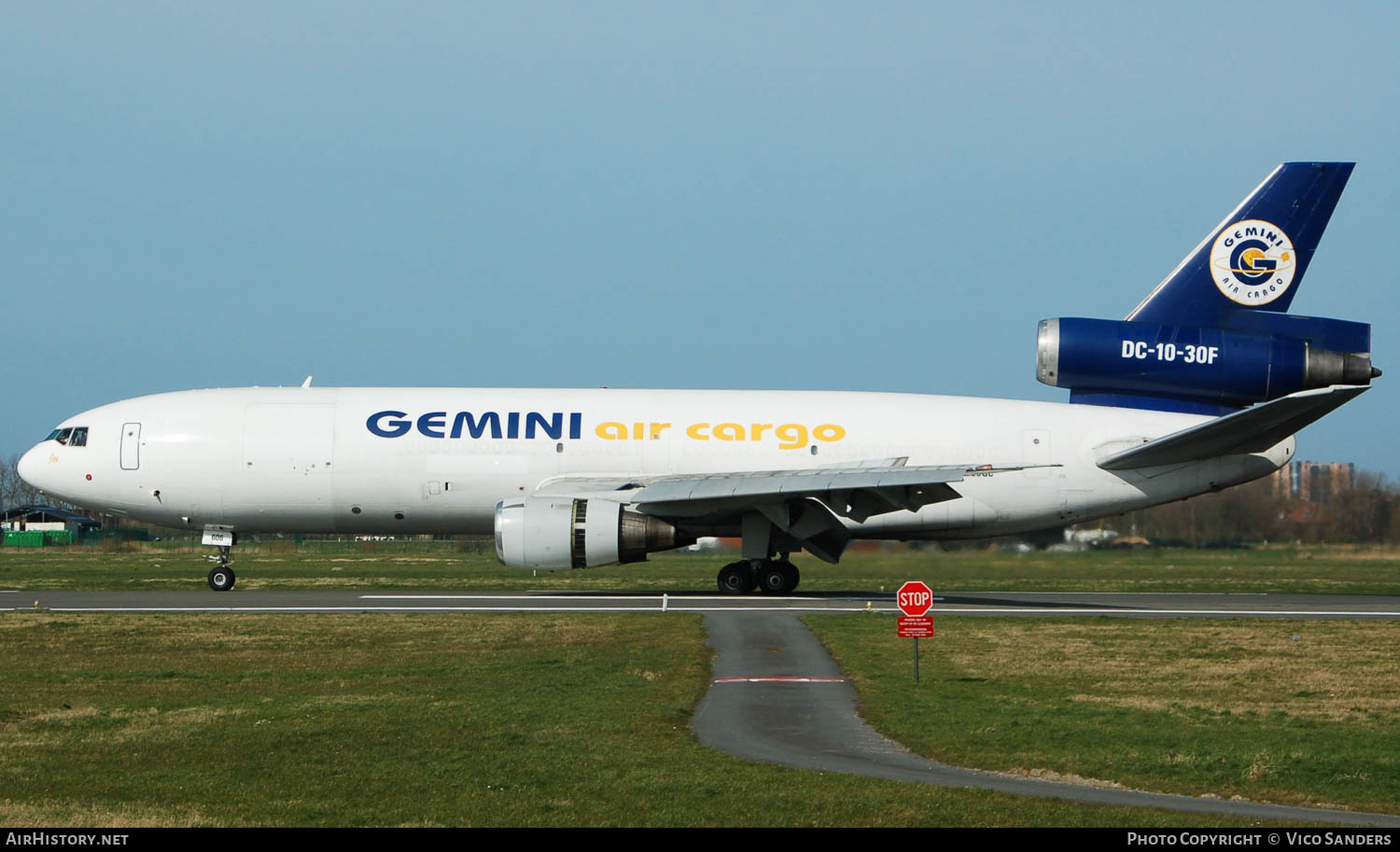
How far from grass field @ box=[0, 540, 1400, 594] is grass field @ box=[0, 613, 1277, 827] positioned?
13740 mm

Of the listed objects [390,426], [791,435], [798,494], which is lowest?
[798,494]

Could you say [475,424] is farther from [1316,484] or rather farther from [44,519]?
[44,519]

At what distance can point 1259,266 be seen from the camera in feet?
97.7

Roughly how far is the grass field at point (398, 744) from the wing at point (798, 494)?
6857 millimetres

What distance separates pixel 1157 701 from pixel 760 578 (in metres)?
15.3

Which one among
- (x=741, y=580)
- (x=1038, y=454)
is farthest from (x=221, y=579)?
(x=1038, y=454)

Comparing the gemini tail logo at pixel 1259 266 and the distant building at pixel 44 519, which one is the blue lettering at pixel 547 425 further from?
the distant building at pixel 44 519

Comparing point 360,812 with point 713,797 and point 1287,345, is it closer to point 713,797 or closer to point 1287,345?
point 713,797

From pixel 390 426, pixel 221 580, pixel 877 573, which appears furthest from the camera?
pixel 877 573

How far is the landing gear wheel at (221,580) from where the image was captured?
31031 millimetres

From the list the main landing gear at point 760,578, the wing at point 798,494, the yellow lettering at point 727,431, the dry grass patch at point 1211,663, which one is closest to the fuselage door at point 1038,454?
the wing at point 798,494

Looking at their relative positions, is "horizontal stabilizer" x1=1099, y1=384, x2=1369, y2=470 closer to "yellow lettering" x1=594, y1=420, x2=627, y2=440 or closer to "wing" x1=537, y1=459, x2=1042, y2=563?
"wing" x1=537, y1=459, x2=1042, y2=563

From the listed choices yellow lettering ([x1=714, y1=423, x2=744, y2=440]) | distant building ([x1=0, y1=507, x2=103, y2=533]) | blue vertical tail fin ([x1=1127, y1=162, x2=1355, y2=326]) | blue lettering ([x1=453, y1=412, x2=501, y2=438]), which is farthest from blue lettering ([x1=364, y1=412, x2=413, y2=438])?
distant building ([x1=0, y1=507, x2=103, y2=533])

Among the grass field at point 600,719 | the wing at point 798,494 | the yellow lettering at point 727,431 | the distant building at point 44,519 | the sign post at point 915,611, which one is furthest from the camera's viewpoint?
the distant building at point 44,519
